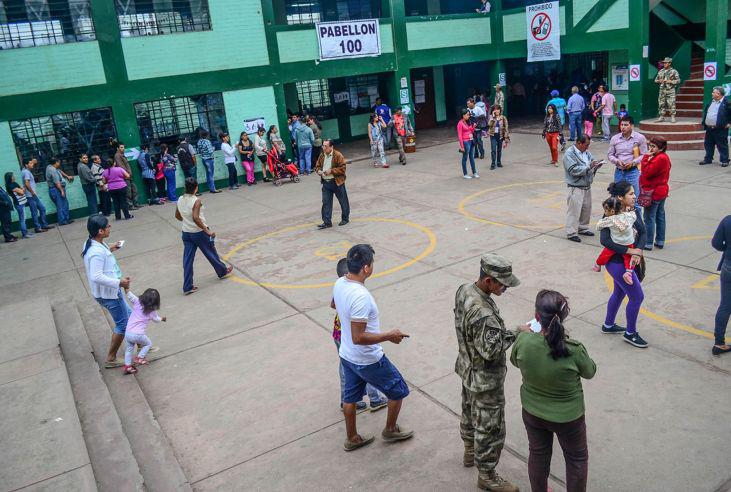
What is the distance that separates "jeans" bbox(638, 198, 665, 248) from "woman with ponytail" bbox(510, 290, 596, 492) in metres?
6.21

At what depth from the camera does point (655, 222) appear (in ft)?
31.0

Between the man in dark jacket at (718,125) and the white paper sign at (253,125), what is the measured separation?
1245 cm

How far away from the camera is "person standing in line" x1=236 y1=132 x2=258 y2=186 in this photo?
1816 cm

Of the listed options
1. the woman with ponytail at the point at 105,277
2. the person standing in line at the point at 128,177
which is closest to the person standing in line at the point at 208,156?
the person standing in line at the point at 128,177

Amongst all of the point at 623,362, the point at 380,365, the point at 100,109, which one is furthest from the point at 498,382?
the point at 100,109

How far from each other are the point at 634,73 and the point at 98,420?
63.8ft

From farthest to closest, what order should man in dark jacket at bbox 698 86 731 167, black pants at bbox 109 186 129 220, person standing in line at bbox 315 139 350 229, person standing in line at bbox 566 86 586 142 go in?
person standing in line at bbox 566 86 586 142 → black pants at bbox 109 186 129 220 → man in dark jacket at bbox 698 86 731 167 → person standing in line at bbox 315 139 350 229

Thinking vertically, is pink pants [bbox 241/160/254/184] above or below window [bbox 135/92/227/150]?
below

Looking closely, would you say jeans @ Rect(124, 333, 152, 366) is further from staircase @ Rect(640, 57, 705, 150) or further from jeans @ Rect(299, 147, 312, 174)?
staircase @ Rect(640, 57, 705, 150)

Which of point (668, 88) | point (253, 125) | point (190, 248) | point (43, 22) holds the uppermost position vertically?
point (43, 22)

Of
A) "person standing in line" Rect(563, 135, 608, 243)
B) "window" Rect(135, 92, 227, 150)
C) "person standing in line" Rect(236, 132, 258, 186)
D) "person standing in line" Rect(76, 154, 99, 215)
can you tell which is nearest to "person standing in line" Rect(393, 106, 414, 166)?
"person standing in line" Rect(236, 132, 258, 186)

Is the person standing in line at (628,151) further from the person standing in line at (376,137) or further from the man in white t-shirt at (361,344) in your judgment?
the person standing in line at (376,137)

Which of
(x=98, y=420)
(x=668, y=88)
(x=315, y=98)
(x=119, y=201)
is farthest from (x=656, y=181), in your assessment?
(x=315, y=98)

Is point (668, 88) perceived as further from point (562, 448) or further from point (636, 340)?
point (562, 448)
